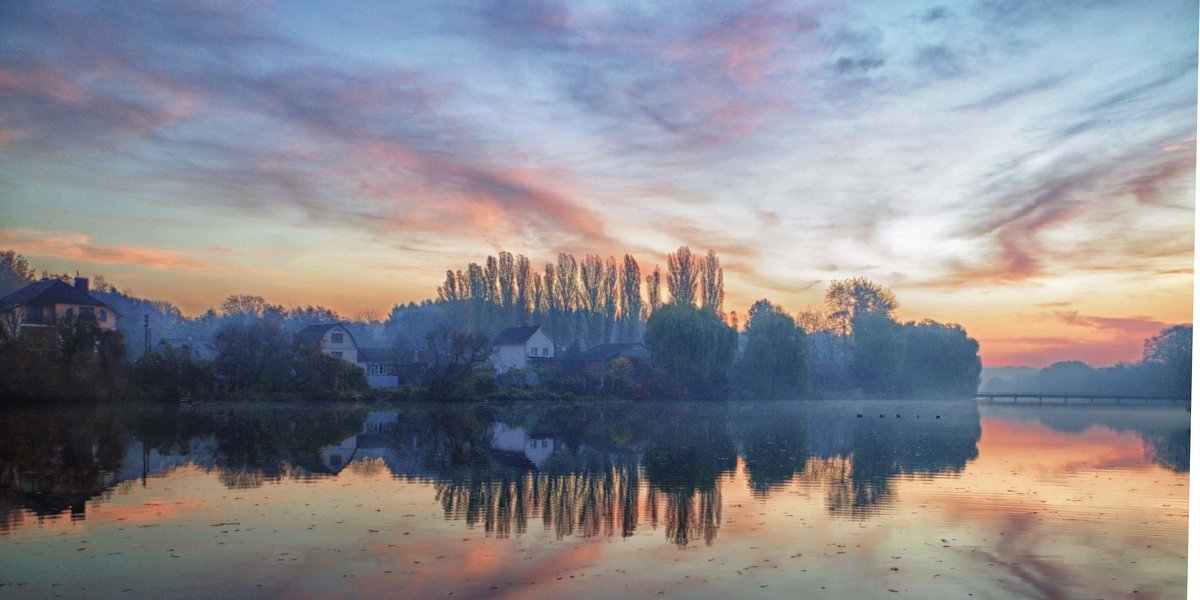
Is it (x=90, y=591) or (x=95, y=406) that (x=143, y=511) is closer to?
(x=90, y=591)

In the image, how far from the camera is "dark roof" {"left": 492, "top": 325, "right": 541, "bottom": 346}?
6253cm

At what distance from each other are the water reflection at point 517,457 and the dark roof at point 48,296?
12005mm

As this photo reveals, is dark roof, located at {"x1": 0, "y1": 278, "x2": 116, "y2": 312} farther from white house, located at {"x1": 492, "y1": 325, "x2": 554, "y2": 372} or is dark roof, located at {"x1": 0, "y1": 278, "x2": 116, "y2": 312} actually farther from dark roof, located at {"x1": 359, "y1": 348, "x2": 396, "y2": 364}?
white house, located at {"x1": 492, "y1": 325, "x2": 554, "y2": 372}

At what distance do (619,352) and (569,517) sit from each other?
47.9 metres

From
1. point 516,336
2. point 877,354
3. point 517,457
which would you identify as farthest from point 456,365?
point 877,354

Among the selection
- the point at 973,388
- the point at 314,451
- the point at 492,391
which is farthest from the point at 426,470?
the point at 973,388

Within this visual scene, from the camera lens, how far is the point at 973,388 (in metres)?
66.9

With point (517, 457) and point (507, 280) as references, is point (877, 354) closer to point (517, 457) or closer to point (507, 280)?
point (507, 280)

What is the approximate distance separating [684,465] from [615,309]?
2015 inches

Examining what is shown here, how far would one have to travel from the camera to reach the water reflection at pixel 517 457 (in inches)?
499

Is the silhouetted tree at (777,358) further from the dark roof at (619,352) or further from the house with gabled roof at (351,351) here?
the house with gabled roof at (351,351)

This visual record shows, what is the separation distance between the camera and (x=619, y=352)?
5984 cm

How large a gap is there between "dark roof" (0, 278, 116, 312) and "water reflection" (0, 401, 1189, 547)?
39.4 feet

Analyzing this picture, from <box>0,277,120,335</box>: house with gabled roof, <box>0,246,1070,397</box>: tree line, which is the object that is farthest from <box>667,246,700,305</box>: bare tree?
<box>0,277,120,335</box>: house with gabled roof
